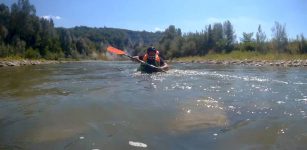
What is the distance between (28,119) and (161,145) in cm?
308

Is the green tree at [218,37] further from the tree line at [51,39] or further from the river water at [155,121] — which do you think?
the river water at [155,121]

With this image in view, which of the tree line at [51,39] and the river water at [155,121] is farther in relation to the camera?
the tree line at [51,39]

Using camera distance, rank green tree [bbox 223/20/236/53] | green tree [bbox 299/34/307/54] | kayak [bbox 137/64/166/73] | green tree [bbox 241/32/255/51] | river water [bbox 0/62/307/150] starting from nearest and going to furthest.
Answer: river water [bbox 0/62/307/150] → kayak [bbox 137/64/166/73] → green tree [bbox 299/34/307/54] → green tree [bbox 241/32/255/51] → green tree [bbox 223/20/236/53]

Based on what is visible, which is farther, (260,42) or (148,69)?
(260,42)

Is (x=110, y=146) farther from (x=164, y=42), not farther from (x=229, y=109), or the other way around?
(x=164, y=42)

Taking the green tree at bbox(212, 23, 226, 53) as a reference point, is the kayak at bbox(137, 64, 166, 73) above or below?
below

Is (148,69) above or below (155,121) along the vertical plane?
above

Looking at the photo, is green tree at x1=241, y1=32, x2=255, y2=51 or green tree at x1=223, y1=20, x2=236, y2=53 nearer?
green tree at x1=241, y1=32, x2=255, y2=51

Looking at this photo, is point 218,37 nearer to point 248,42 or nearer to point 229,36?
point 229,36

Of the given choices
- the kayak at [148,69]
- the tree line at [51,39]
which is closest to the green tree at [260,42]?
the tree line at [51,39]

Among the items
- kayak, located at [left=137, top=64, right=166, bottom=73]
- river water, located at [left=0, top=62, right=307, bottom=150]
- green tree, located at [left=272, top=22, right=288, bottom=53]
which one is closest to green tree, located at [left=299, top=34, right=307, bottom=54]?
green tree, located at [left=272, top=22, right=288, bottom=53]

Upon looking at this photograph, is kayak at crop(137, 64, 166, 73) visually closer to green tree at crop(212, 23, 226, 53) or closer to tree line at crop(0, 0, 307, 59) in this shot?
tree line at crop(0, 0, 307, 59)

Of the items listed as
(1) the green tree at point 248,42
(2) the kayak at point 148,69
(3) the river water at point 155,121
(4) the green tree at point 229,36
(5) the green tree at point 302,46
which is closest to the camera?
(3) the river water at point 155,121

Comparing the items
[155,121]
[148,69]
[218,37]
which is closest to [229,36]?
[218,37]
